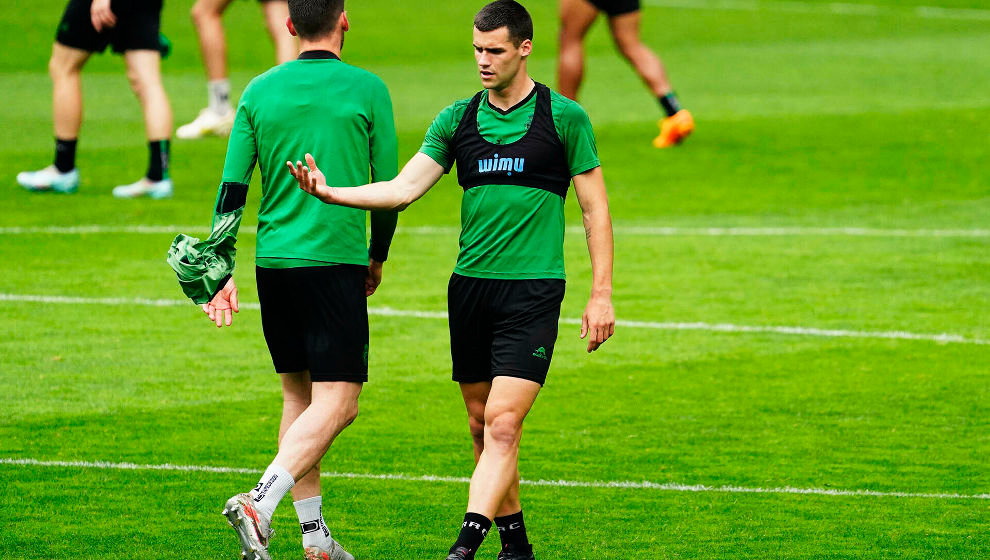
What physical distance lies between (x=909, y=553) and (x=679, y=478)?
4.09 feet

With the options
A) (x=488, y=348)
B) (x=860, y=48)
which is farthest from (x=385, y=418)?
(x=860, y=48)

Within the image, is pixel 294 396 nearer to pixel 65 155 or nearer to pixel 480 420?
pixel 480 420

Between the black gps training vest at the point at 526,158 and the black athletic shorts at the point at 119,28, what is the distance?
7.54 m

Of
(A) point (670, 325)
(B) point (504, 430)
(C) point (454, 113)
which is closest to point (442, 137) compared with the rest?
(C) point (454, 113)

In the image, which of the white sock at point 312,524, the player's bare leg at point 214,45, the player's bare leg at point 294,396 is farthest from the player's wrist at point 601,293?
the player's bare leg at point 214,45

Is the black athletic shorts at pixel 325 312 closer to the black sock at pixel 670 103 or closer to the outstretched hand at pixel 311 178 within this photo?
the outstretched hand at pixel 311 178

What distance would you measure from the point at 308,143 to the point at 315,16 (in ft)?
1.50

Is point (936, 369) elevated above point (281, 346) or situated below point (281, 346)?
below

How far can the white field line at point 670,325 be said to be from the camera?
9.62 m

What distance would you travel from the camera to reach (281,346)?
6.00 m

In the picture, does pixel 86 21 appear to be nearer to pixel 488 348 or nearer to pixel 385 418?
pixel 385 418

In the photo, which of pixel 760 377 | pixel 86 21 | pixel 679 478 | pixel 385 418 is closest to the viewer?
pixel 679 478

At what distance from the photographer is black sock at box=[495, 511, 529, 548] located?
19.5ft

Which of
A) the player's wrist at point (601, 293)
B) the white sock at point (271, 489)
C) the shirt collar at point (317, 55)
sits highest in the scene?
the shirt collar at point (317, 55)
